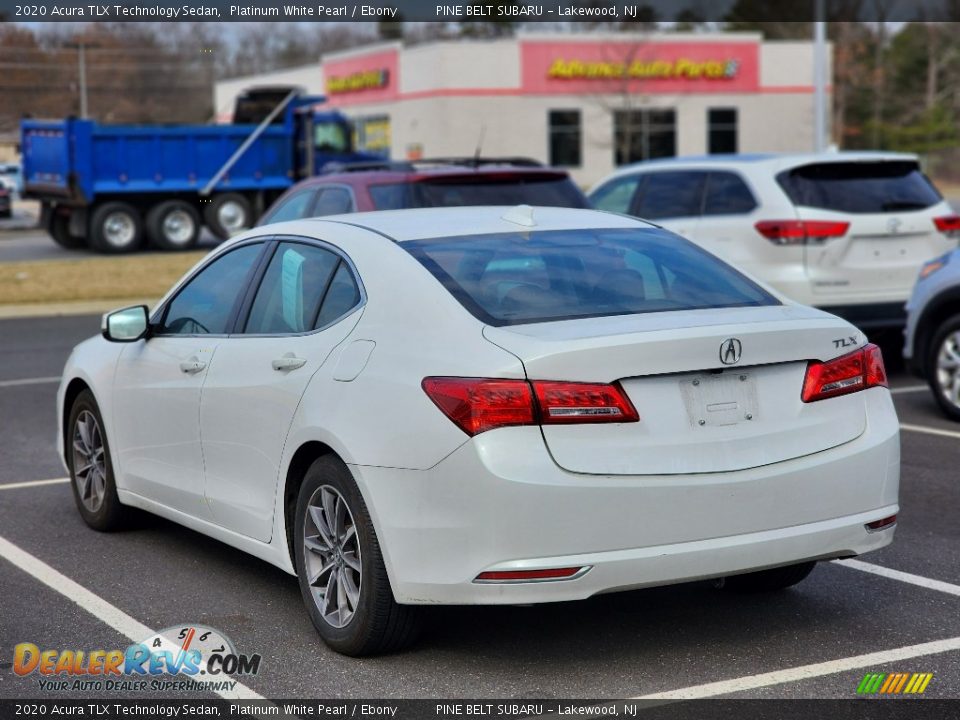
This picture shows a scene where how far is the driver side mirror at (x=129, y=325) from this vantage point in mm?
6695

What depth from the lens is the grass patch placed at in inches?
824

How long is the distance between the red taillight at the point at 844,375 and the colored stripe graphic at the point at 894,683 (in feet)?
3.05

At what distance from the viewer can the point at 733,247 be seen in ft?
39.3

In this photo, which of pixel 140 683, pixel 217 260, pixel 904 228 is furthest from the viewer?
pixel 904 228

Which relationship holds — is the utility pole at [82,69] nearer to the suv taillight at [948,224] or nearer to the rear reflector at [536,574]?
the suv taillight at [948,224]

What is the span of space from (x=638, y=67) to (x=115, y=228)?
103 ft

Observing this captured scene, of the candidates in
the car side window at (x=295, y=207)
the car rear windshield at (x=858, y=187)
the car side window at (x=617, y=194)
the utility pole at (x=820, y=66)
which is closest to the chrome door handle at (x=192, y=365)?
the car side window at (x=295, y=207)

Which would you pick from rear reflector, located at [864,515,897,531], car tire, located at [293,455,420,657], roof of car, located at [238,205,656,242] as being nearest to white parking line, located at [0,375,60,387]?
roof of car, located at [238,205,656,242]

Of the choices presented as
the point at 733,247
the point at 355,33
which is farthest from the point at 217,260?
the point at 355,33

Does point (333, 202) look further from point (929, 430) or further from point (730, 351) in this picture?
point (730, 351)

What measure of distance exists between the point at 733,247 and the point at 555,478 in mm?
7738

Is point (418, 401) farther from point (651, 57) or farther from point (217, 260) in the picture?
point (651, 57)

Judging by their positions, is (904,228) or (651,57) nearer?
(904,228)

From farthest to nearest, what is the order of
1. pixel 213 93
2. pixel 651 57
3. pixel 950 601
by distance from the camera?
pixel 213 93 → pixel 651 57 → pixel 950 601
